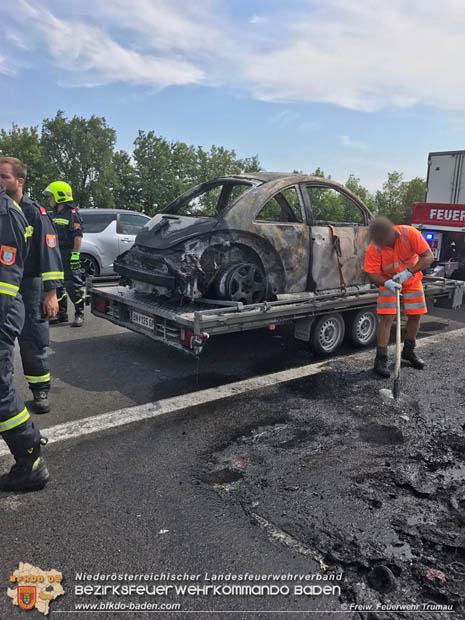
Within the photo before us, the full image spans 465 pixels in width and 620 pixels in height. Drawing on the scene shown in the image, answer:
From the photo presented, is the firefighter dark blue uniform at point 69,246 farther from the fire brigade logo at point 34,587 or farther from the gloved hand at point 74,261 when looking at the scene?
the fire brigade logo at point 34,587

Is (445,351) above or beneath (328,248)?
beneath

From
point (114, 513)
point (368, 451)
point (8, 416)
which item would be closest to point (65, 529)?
point (114, 513)

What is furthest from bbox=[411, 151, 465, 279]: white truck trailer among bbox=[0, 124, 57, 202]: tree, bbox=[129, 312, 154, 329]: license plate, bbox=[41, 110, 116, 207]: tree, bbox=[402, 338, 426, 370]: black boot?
bbox=[41, 110, 116, 207]: tree

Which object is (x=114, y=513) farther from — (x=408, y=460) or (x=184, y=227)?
(x=184, y=227)

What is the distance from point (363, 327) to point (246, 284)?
1.95m

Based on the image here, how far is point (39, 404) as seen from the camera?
13.8ft

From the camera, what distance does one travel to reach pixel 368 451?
12.1 feet

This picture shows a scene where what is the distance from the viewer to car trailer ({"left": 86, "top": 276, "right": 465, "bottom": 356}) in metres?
4.75

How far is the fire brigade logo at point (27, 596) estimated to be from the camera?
2189 mm

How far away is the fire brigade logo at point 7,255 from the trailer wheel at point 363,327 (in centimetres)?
436

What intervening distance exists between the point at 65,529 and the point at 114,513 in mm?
273

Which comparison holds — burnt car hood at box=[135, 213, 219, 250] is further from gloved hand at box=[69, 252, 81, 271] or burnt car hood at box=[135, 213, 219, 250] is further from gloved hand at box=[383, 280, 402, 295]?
gloved hand at box=[383, 280, 402, 295]

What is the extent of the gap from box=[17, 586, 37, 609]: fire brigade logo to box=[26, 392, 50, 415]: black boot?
2.06 meters

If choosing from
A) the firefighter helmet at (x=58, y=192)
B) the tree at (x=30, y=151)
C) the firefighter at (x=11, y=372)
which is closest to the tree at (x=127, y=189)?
the tree at (x=30, y=151)
